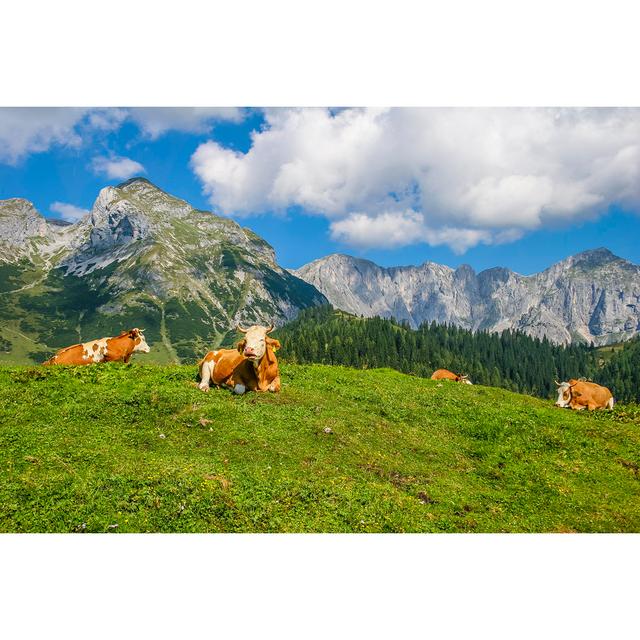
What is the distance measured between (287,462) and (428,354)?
151 metres

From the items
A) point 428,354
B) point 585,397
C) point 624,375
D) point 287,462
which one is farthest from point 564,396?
point 624,375

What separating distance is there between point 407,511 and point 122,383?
421 inches

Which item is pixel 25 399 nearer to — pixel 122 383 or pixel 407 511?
pixel 122 383

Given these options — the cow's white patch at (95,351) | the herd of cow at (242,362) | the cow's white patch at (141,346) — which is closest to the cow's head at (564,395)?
the herd of cow at (242,362)

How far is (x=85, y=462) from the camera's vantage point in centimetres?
1041

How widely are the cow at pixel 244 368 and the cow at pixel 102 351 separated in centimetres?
714

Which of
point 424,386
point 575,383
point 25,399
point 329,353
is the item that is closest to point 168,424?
point 25,399

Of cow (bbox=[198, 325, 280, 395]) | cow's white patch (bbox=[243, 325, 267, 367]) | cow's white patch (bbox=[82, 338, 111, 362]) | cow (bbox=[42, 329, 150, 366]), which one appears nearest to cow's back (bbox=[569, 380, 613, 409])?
cow (bbox=[198, 325, 280, 395])

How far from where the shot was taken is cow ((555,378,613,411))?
22.1m

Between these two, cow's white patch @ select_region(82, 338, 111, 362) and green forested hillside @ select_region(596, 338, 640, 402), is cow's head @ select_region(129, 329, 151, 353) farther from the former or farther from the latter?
green forested hillside @ select_region(596, 338, 640, 402)

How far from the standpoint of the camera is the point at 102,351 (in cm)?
2220

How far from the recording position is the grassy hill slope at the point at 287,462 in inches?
360

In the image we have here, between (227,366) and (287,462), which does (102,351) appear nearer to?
(227,366)

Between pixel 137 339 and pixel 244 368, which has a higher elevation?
pixel 137 339
